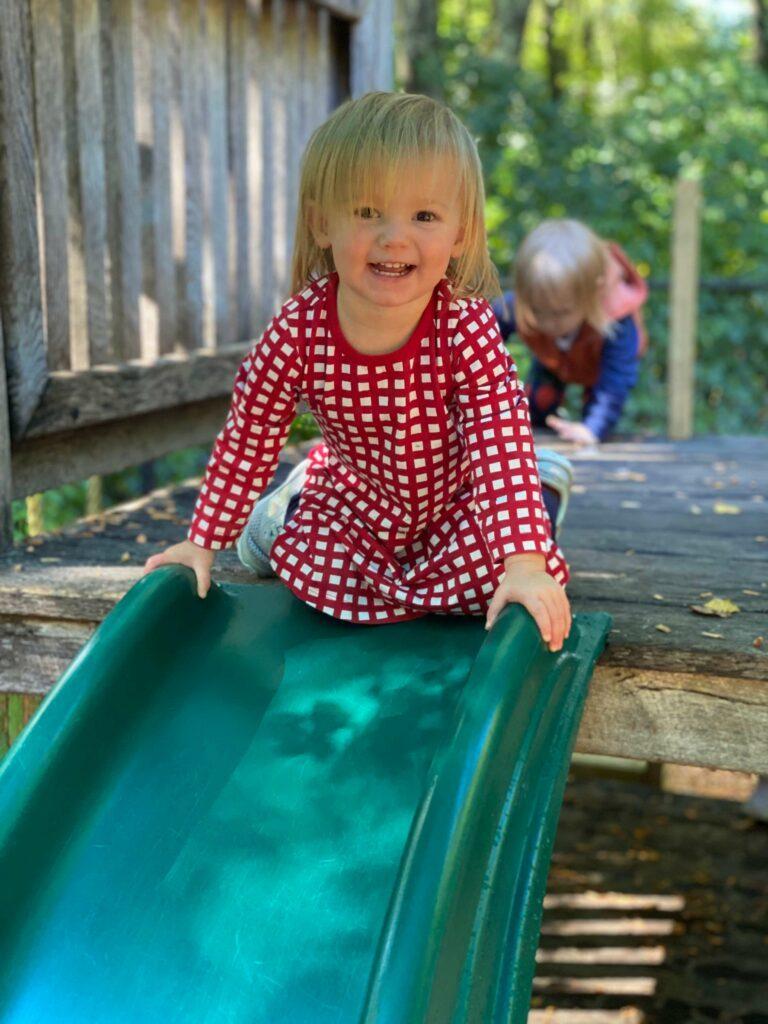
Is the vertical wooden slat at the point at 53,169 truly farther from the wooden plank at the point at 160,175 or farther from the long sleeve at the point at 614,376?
the long sleeve at the point at 614,376

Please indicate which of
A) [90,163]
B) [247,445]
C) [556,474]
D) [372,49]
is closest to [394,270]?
[247,445]

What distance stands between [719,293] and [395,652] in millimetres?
8324

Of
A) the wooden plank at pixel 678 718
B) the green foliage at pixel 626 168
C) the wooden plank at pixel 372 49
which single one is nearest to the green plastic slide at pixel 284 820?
the wooden plank at pixel 678 718

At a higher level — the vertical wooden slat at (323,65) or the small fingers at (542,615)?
the vertical wooden slat at (323,65)

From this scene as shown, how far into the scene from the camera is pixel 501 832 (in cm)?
185

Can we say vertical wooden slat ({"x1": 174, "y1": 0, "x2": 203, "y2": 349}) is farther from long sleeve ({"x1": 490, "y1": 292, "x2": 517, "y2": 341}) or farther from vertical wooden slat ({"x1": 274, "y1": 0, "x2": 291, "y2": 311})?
long sleeve ({"x1": 490, "y1": 292, "x2": 517, "y2": 341})

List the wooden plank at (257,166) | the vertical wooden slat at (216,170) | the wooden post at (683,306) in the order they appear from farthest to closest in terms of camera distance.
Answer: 1. the wooden post at (683,306)
2. the wooden plank at (257,166)
3. the vertical wooden slat at (216,170)

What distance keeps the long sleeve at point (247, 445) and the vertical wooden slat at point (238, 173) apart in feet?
7.32

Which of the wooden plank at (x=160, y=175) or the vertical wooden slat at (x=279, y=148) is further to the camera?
the vertical wooden slat at (x=279, y=148)

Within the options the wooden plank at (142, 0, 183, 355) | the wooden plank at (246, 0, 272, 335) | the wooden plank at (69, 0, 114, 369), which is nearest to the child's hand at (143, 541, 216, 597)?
the wooden plank at (69, 0, 114, 369)

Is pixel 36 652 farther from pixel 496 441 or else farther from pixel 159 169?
pixel 159 169

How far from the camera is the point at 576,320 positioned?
4715mm

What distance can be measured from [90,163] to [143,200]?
397 millimetres

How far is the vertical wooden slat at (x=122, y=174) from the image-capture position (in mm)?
3578
